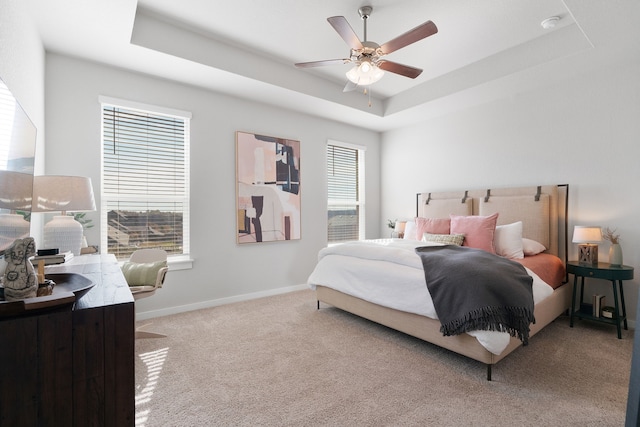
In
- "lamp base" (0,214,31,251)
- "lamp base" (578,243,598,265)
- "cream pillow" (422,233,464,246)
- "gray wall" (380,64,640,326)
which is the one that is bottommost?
"lamp base" (578,243,598,265)

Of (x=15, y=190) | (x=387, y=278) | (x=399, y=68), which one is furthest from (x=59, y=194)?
(x=399, y=68)

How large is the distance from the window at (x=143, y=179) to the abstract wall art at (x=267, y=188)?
2.17 ft

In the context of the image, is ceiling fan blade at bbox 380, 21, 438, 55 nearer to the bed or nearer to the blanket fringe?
the bed

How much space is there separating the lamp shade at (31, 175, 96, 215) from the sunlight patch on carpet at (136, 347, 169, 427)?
124 centimetres

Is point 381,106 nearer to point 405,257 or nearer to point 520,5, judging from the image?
point 520,5

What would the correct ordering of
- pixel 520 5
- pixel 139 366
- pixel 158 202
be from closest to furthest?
pixel 139 366, pixel 520 5, pixel 158 202

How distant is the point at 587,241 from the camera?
9.84 feet

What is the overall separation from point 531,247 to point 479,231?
557 millimetres

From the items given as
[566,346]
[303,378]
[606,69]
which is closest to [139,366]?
[303,378]

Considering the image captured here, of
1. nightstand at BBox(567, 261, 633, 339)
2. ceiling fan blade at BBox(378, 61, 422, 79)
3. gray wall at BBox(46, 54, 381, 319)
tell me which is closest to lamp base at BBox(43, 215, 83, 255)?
gray wall at BBox(46, 54, 381, 319)

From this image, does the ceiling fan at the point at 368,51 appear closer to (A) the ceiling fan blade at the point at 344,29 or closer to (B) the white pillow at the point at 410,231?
(A) the ceiling fan blade at the point at 344,29

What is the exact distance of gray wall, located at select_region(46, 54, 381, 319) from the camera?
293cm

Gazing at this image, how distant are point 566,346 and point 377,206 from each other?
341 centimetres

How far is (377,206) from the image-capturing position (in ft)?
18.4
